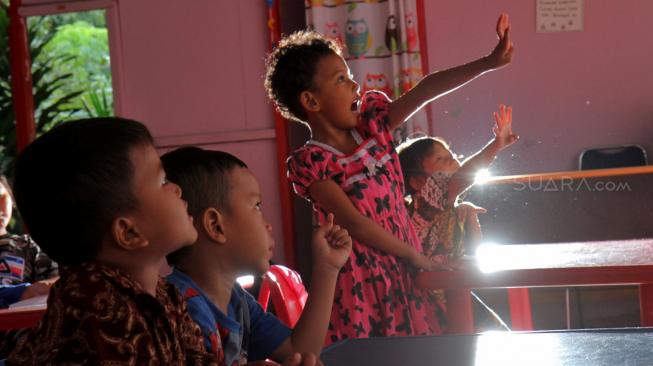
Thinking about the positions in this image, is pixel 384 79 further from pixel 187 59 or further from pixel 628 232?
pixel 628 232

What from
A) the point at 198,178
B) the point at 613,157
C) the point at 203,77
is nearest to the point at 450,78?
the point at 198,178

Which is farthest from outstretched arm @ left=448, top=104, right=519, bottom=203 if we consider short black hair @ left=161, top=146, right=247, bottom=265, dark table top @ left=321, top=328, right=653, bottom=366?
dark table top @ left=321, top=328, right=653, bottom=366

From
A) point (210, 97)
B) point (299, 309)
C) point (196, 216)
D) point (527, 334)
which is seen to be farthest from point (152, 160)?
point (210, 97)

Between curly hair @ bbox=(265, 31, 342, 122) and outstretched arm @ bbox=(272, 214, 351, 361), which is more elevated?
curly hair @ bbox=(265, 31, 342, 122)

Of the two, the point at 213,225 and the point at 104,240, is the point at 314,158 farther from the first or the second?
the point at 104,240

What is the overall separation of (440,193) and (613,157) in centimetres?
222

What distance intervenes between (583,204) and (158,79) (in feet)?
8.42

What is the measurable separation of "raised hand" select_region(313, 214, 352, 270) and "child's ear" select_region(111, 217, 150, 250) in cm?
40

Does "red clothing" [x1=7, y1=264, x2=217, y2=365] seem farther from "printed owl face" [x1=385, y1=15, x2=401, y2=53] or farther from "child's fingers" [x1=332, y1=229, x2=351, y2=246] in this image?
"printed owl face" [x1=385, y1=15, x2=401, y2=53]

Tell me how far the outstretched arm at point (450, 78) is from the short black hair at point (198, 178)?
3.08ft

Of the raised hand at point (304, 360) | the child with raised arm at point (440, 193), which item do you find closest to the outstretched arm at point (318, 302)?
the raised hand at point (304, 360)

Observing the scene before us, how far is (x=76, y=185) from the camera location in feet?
3.06

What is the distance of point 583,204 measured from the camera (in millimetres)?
4066

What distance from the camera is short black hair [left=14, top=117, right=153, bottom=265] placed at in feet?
3.04
